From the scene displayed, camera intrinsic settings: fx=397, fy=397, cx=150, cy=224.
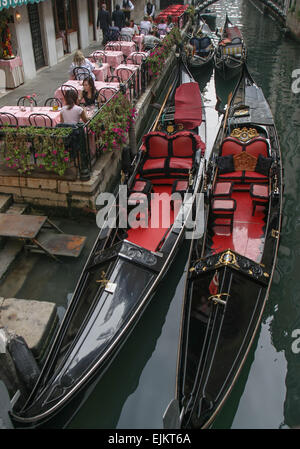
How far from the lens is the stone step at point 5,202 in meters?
5.24

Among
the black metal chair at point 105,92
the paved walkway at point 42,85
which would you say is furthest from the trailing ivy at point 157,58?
the black metal chair at point 105,92

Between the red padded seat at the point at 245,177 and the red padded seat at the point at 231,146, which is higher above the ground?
the red padded seat at the point at 231,146

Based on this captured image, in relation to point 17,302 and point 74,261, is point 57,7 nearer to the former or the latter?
point 74,261

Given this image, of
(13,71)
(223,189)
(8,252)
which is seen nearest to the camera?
(8,252)

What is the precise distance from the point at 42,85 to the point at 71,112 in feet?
12.4

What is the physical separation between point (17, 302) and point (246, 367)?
2.28 metres

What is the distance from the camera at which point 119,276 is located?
147 inches

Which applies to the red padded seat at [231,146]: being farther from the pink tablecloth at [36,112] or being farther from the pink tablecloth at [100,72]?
the pink tablecloth at [100,72]

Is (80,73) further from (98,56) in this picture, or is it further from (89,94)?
(98,56)

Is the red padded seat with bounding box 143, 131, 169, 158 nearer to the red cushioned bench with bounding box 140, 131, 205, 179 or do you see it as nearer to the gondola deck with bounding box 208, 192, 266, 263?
the red cushioned bench with bounding box 140, 131, 205, 179

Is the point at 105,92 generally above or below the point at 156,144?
above

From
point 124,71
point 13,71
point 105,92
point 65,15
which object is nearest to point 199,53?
point 65,15

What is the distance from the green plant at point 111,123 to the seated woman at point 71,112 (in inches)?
8.1

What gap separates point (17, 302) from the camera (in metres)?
3.80
